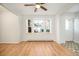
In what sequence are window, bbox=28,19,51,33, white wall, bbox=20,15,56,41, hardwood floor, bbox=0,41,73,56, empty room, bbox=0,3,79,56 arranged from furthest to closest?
white wall, bbox=20,15,56,41, window, bbox=28,19,51,33, empty room, bbox=0,3,79,56, hardwood floor, bbox=0,41,73,56

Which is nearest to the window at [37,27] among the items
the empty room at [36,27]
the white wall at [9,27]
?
the empty room at [36,27]

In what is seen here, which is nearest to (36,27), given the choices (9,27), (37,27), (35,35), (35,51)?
(37,27)

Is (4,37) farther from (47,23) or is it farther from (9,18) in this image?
(47,23)

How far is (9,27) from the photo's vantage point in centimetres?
857

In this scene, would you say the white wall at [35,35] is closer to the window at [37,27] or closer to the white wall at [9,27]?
the window at [37,27]

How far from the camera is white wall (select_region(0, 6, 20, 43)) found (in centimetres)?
822

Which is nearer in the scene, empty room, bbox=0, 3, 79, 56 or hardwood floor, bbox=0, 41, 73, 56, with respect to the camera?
hardwood floor, bbox=0, 41, 73, 56

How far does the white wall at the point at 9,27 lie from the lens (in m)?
8.22

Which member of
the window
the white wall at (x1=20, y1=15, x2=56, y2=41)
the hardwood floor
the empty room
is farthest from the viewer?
the white wall at (x1=20, y1=15, x2=56, y2=41)

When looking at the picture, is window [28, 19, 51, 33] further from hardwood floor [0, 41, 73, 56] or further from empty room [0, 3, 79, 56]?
hardwood floor [0, 41, 73, 56]

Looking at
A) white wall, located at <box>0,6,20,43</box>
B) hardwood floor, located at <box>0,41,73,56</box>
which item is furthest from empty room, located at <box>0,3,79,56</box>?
hardwood floor, located at <box>0,41,73,56</box>

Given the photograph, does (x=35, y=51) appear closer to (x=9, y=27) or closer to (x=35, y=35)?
(x=35, y=35)

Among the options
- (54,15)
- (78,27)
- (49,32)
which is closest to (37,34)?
(49,32)

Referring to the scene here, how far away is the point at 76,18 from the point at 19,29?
370cm
